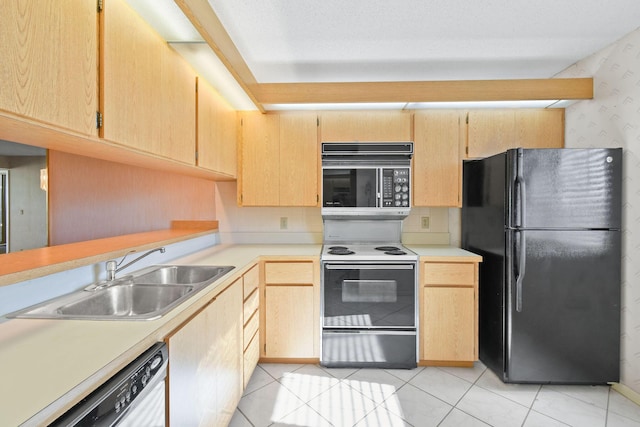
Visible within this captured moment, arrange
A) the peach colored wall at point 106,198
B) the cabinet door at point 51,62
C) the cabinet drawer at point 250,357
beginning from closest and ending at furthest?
1. the cabinet door at point 51,62
2. the peach colored wall at point 106,198
3. the cabinet drawer at point 250,357

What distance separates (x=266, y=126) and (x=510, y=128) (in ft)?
7.03

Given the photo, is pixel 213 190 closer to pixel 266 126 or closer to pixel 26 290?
pixel 266 126

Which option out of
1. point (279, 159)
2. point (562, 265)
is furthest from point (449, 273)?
point (279, 159)

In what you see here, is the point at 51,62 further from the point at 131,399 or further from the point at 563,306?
the point at 563,306

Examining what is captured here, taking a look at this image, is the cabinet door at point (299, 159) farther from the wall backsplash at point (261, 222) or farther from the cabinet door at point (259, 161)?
the wall backsplash at point (261, 222)

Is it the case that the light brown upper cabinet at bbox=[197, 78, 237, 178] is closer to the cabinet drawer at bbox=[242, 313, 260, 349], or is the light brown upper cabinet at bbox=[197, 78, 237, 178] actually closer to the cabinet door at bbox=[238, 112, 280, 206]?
the cabinet door at bbox=[238, 112, 280, 206]

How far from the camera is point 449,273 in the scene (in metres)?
2.40

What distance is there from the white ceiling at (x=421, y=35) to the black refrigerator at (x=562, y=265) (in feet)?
2.52

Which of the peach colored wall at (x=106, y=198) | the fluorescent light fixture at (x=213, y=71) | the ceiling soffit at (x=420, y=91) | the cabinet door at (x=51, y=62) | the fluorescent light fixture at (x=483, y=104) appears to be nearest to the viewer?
the cabinet door at (x=51, y=62)

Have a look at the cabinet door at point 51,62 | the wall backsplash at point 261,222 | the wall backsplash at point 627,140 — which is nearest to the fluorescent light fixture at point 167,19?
the cabinet door at point 51,62

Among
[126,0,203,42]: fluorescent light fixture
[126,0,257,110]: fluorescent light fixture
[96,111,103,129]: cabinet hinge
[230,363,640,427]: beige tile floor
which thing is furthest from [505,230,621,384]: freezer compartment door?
[96,111,103,129]: cabinet hinge

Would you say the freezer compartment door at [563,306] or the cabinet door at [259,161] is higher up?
the cabinet door at [259,161]

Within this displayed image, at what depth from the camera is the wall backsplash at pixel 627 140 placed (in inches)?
78.8

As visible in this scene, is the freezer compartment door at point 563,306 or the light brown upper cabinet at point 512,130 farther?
the light brown upper cabinet at point 512,130
